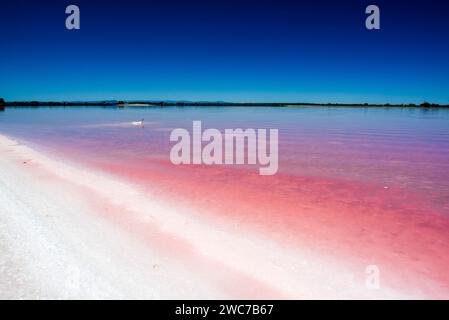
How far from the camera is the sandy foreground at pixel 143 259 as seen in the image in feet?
11.8

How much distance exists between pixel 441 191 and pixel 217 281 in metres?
Result: 6.66

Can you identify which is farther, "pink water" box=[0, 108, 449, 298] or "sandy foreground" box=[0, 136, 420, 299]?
"pink water" box=[0, 108, 449, 298]

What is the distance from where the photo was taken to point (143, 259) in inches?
168

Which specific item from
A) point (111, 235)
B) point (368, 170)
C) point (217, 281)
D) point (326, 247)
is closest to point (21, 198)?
point (111, 235)

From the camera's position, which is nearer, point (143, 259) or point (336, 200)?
point (143, 259)

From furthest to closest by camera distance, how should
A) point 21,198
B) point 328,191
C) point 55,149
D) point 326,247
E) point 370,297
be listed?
point 55,149
point 328,191
point 21,198
point 326,247
point 370,297

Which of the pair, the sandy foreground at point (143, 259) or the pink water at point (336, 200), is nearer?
the sandy foreground at point (143, 259)

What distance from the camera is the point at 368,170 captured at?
10156 millimetres

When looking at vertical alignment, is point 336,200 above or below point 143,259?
above

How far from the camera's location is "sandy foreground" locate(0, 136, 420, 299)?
11.8 ft
